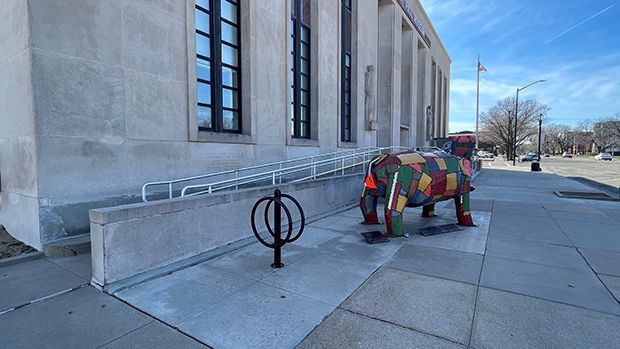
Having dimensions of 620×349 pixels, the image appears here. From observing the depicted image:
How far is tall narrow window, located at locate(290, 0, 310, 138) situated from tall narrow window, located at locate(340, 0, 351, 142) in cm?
245

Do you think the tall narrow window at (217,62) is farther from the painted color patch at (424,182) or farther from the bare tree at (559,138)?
the bare tree at (559,138)

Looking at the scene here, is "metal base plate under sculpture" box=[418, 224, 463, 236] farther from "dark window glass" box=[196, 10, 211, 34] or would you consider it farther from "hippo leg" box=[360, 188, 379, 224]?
"dark window glass" box=[196, 10, 211, 34]

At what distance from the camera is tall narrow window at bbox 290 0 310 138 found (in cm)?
1133

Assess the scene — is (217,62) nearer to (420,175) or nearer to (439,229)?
(420,175)

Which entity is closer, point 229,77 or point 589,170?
point 229,77

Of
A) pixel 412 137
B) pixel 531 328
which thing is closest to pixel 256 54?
pixel 531 328

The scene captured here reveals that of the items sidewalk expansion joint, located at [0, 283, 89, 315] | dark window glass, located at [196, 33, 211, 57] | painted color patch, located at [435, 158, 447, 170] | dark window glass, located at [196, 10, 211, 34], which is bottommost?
sidewalk expansion joint, located at [0, 283, 89, 315]

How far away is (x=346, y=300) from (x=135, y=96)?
541 cm

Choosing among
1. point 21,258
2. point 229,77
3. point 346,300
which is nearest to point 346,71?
point 229,77

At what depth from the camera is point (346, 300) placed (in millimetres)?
3521

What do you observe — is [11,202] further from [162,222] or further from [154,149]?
[162,222]

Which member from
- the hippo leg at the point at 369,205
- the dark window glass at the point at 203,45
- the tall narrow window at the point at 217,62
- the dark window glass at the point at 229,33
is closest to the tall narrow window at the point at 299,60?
the dark window glass at the point at 229,33

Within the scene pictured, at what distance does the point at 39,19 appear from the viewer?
4.80 meters

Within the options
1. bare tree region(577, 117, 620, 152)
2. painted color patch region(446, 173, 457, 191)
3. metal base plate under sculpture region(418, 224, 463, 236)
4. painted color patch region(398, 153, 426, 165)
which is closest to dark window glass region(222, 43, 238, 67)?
painted color patch region(398, 153, 426, 165)
